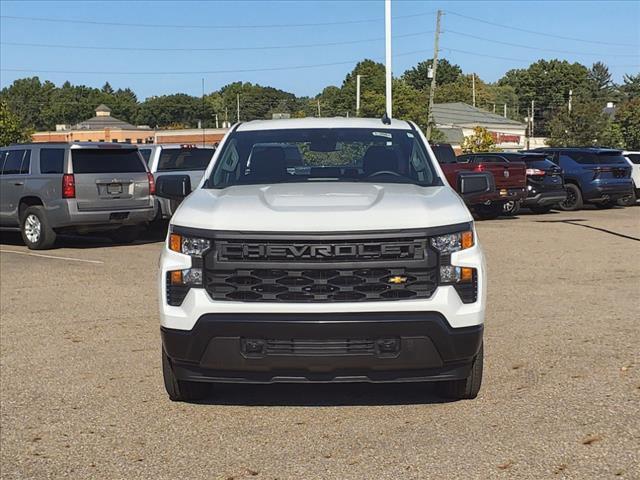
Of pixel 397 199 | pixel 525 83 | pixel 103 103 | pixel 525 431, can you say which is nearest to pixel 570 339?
pixel 525 431

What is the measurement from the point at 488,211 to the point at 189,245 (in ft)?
53.6

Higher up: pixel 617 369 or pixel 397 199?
pixel 397 199

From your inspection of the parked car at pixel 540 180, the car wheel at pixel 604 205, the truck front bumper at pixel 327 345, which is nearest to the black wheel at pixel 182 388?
the truck front bumper at pixel 327 345

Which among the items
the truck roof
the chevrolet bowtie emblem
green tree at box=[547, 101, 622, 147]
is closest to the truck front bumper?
the chevrolet bowtie emblem

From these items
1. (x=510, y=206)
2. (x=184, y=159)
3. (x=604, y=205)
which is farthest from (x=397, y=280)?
(x=604, y=205)

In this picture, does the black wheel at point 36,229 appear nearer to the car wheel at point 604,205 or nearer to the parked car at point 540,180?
the parked car at point 540,180

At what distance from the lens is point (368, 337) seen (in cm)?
422

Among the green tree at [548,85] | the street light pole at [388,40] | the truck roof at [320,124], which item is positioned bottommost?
the truck roof at [320,124]

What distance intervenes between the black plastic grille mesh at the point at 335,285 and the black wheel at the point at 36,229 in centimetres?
1049

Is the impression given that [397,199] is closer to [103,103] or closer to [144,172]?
[144,172]

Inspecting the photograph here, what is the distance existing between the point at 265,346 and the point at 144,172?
10474 millimetres

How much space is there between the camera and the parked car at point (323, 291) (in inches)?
167

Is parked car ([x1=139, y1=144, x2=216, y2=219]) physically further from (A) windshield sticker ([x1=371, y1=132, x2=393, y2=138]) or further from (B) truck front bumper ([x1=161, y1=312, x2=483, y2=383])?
(B) truck front bumper ([x1=161, y1=312, x2=483, y2=383])

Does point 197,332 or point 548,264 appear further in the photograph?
point 548,264
